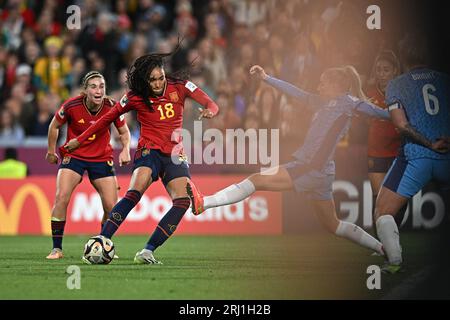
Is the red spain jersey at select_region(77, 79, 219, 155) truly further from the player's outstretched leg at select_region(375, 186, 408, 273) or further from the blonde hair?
the player's outstretched leg at select_region(375, 186, 408, 273)

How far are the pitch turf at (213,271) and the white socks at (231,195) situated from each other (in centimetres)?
65

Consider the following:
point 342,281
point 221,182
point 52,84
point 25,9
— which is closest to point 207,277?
point 342,281

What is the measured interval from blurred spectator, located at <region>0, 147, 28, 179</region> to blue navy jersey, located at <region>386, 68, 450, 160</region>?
747cm

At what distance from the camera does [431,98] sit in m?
8.78

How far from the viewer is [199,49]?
1656 cm

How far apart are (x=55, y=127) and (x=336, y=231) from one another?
3180 mm

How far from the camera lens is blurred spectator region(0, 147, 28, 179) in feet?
48.8

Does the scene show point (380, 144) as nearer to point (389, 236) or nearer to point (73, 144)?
point (389, 236)

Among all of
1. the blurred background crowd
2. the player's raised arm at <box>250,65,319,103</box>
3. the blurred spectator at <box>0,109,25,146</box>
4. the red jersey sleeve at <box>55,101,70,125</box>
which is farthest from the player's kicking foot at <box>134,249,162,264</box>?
the blurred spectator at <box>0,109,25,146</box>

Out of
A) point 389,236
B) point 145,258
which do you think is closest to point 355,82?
point 389,236

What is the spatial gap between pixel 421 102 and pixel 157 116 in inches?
97.2

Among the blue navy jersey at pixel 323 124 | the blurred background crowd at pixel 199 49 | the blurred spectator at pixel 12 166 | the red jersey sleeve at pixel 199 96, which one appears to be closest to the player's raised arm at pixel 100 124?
the red jersey sleeve at pixel 199 96

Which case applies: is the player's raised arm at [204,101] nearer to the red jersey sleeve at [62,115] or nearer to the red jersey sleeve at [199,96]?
the red jersey sleeve at [199,96]
